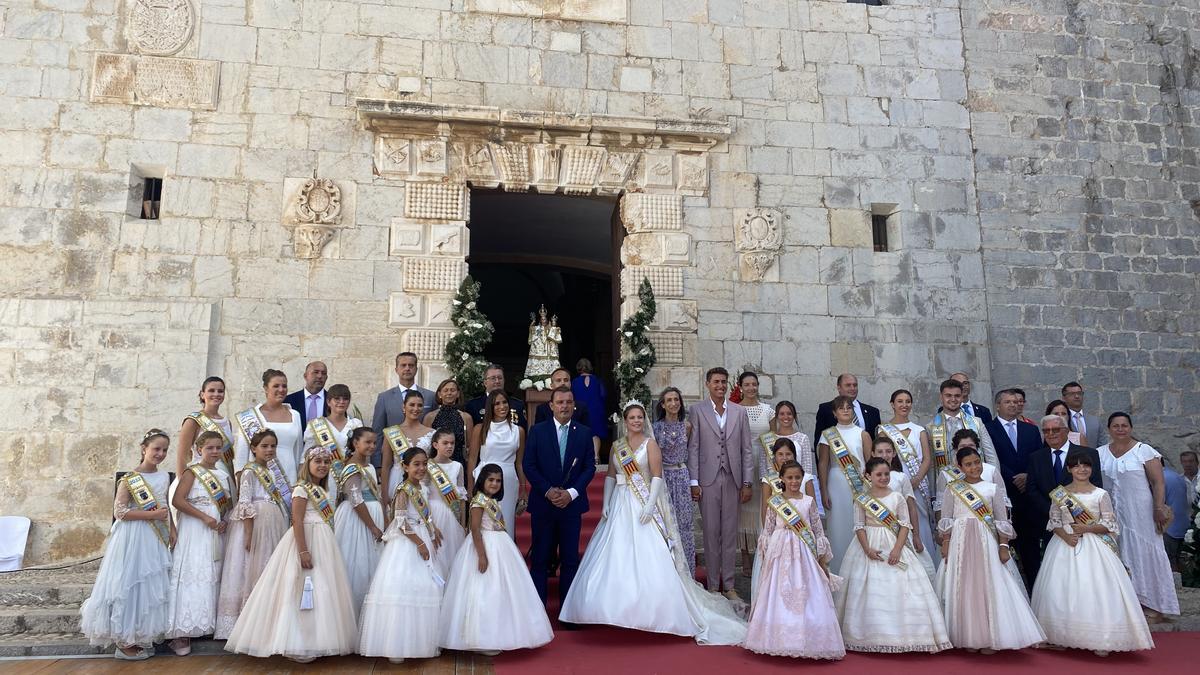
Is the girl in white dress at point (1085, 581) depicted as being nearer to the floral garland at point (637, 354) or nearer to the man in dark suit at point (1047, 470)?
the man in dark suit at point (1047, 470)

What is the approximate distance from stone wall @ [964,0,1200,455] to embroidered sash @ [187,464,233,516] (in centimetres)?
771

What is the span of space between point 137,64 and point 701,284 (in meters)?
6.08

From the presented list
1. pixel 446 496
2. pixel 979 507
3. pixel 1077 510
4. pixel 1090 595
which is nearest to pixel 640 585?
pixel 446 496

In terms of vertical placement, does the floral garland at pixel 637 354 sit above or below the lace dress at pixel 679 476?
above

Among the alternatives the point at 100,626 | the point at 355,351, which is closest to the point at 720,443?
the point at 355,351

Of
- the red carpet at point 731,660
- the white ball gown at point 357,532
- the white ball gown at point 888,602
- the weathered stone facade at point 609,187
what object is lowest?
the red carpet at point 731,660

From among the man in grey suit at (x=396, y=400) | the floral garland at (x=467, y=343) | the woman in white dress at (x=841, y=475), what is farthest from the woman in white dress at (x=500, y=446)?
the woman in white dress at (x=841, y=475)

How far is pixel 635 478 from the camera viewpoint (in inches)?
236

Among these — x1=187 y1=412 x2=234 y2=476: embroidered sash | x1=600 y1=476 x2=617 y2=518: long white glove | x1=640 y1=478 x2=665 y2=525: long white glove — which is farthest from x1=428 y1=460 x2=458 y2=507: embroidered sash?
x1=187 y1=412 x2=234 y2=476: embroidered sash

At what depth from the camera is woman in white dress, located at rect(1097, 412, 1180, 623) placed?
644cm

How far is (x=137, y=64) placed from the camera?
8555mm

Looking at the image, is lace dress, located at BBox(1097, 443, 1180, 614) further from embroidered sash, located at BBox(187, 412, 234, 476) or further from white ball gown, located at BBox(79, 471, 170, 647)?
white ball gown, located at BBox(79, 471, 170, 647)

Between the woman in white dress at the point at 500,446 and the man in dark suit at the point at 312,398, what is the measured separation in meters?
1.26

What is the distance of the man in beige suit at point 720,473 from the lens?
6.62 metres
